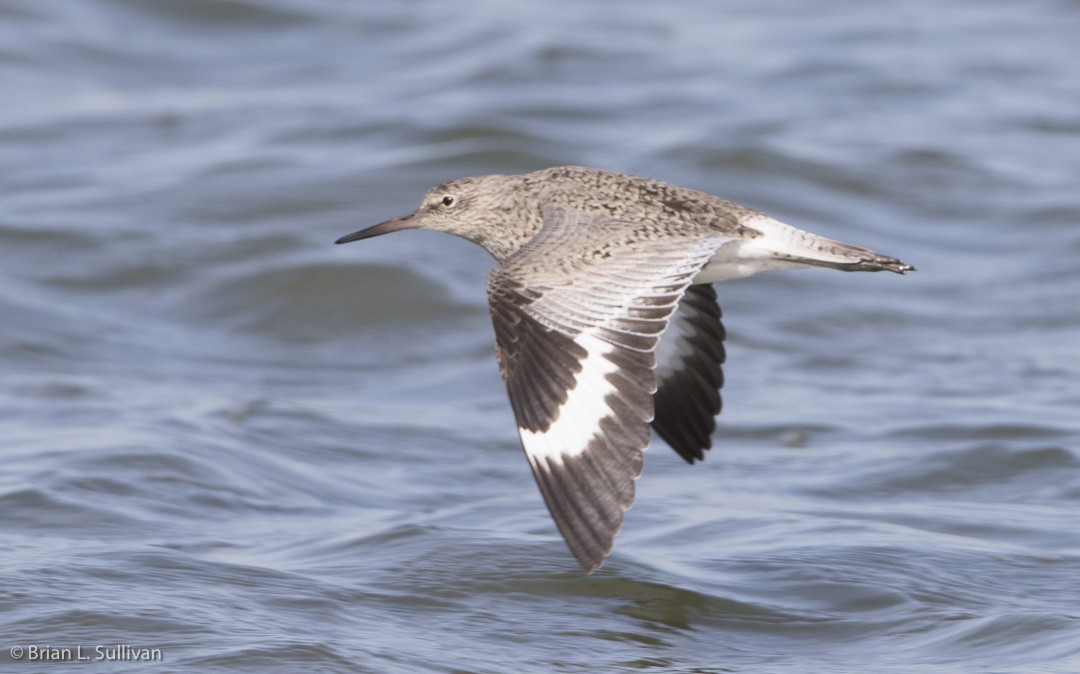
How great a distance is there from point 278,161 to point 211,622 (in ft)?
22.4

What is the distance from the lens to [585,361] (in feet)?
16.1

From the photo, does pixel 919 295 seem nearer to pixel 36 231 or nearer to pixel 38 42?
pixel 36 231

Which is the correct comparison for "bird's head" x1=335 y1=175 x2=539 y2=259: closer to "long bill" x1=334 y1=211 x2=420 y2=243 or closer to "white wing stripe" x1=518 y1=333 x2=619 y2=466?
"long bill" x1=334 y1=211 x2=420 y2=243

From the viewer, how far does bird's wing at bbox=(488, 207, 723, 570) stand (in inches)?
187

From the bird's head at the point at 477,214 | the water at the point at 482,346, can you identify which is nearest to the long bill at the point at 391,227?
the bird's head at the point at 477,214

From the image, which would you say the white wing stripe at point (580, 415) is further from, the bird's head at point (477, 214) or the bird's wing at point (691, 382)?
the bird's wing at point (691, 382)

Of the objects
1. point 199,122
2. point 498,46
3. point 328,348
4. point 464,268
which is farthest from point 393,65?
point 328,348

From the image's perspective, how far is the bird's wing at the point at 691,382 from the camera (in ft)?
20.6

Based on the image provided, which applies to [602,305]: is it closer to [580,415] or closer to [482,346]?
[580,415]

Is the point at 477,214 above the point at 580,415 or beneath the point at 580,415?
above

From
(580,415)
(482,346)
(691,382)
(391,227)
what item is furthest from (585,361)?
(482,346)

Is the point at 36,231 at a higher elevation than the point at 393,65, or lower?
lower

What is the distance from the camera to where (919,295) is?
9828mm

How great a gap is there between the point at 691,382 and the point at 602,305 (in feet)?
4.46
